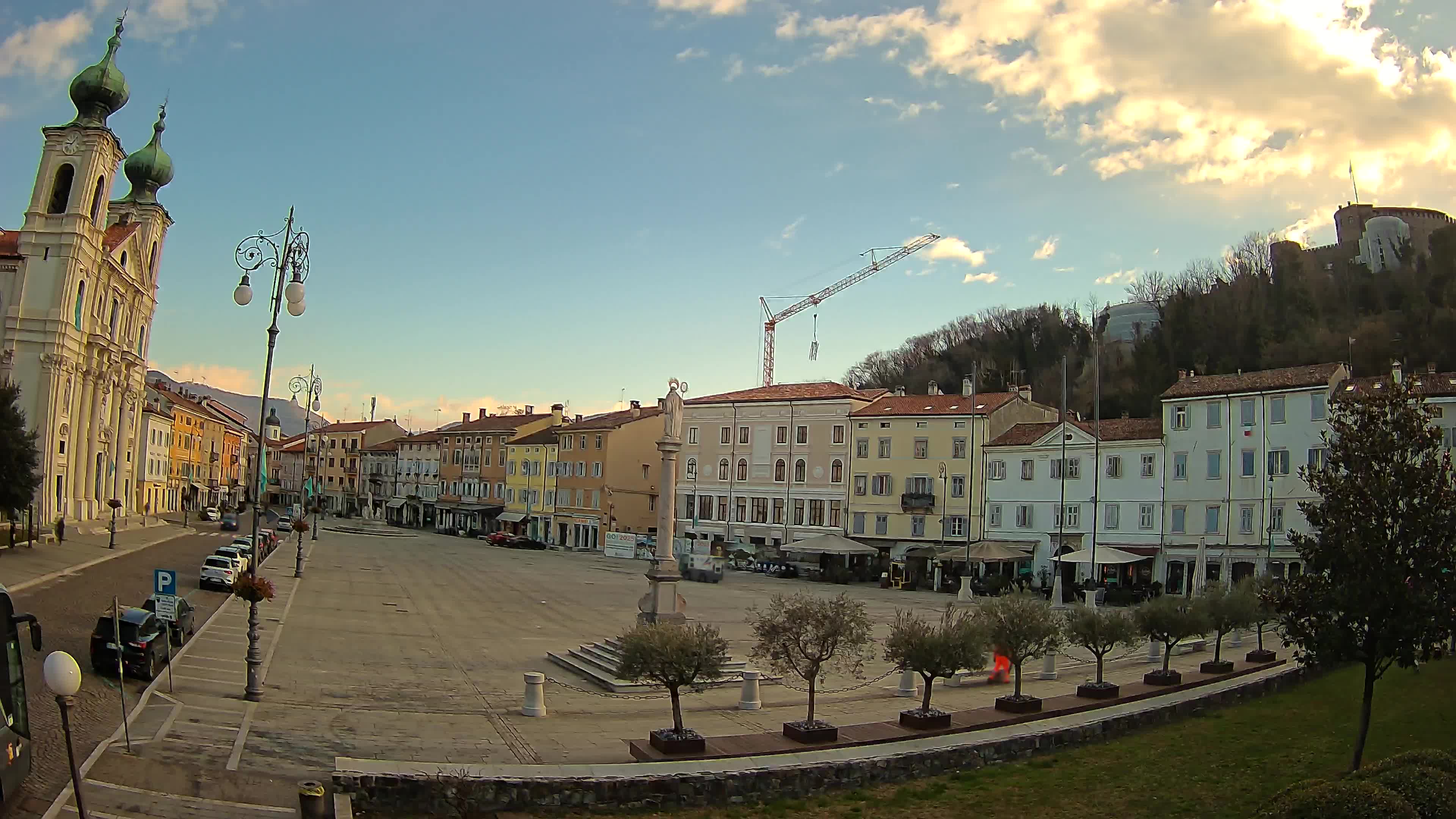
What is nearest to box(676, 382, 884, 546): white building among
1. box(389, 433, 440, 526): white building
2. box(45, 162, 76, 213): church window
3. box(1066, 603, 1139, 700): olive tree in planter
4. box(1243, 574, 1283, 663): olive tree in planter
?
box(1243, 574, 1283, 663): olive tree in planter

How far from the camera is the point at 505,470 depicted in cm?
9381

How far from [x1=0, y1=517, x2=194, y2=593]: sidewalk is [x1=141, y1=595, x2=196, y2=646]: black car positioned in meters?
4.37

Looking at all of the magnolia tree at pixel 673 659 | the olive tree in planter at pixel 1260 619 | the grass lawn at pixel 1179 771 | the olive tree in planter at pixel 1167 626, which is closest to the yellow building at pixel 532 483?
the olive tree in planter at pixel 1260 619

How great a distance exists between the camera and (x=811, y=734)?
602 inches

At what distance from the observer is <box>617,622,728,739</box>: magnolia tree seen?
1476cm

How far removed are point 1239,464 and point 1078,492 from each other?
28.1 ft

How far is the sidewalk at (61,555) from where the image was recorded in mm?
32531

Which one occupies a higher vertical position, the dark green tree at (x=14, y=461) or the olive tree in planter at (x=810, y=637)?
the dark green tree at (x=14, y=461)

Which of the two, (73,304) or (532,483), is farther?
(532,483)

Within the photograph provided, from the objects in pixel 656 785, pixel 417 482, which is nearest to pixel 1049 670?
pixel 656 785

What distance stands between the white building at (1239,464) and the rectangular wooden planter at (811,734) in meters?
34.0

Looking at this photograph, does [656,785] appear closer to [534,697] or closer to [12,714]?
[534,697]

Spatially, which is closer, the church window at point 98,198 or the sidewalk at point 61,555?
the sidewalk at point 61,555

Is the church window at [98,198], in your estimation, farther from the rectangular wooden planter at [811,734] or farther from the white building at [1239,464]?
the white building at [1239,464]
